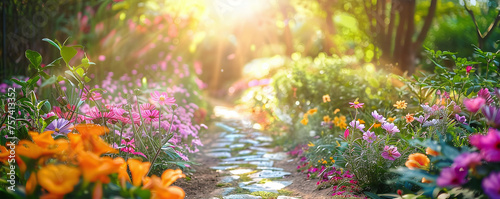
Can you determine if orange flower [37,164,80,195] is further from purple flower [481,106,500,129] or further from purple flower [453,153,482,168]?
purple flower [481,106,500,129]

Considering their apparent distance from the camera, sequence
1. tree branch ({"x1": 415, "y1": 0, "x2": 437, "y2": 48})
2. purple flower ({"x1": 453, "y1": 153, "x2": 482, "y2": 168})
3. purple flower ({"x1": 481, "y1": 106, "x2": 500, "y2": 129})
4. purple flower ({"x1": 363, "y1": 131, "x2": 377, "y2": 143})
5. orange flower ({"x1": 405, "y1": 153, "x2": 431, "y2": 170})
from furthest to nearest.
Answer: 1. tree branch ({"x1": 415, "y1": 0, "x2": 437, "y2": 48})
2. purple flower ({"x1": 363, "y1": 131, "x2": 377, "y2": 143})
3. orange flower ({"x1": 405, "y1": 153, "x2": 431, "y2": 170})
4. purple flower ({"x1": 481, "y1": 106, "x2": 500, "y2": 129})
5. purple flower ({"x1": 453, "y1": 153, "x2": 482, "y2": 168})

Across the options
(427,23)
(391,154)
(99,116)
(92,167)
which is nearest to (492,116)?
(391,154)

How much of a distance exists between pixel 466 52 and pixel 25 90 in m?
11.1

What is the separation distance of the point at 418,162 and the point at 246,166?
2010 mm

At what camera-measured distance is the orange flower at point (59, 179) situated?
0.98m

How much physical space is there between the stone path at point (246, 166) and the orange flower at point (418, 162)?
101 centimetres

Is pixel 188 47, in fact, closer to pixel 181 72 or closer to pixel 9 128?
pixel 181 72

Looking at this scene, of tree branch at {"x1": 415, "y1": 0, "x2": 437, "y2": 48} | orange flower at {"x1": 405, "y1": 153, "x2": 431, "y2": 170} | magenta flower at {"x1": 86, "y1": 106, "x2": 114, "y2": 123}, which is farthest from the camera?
tree branch at {"x1": 415, "y1": 0, "x2": 437, "y2": 48}

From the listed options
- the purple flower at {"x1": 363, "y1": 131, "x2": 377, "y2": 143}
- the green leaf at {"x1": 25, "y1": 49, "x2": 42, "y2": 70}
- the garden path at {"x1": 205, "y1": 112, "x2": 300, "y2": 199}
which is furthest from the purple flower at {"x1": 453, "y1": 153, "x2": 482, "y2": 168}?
the green leaf at {"x1": 25, "y1": 49, "x2": 42, "y2": 70}

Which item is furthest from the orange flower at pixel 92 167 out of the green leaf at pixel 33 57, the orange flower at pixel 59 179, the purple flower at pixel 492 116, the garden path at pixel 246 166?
the garden path at pixel 246 166

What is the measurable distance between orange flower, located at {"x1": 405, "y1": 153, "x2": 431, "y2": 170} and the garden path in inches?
39.7

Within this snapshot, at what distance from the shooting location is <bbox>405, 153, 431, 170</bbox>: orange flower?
4.96 ft

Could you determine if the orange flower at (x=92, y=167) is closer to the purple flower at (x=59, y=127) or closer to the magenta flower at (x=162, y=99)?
the purple flower at (x=59, y=127)

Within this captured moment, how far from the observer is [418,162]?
154 centimetres
